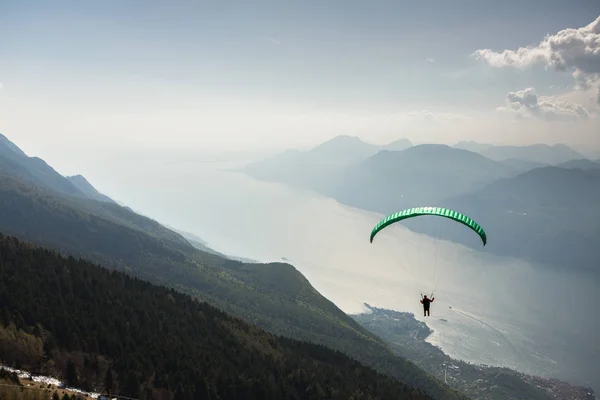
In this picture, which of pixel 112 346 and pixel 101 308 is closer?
pixel 112 346

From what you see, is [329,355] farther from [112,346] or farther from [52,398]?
[52,398]

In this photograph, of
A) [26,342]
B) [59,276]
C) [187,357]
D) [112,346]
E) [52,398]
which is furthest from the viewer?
[59,276]

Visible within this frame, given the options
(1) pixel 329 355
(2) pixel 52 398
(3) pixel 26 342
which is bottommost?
(1) pixel 329 355

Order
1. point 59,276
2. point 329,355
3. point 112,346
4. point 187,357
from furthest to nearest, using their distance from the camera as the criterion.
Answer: point 329,355
point 59,276
point 187,357
point 112,346

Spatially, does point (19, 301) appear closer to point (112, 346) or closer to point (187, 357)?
point (112, 346)

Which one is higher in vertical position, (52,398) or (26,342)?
A: (52,398)

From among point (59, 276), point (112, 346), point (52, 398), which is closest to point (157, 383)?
point (112, 346)
